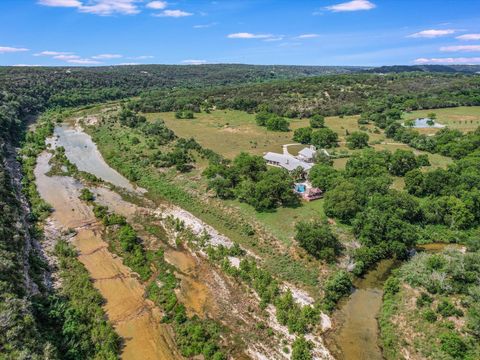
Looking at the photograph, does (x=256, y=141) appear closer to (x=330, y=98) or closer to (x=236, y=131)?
(x=236, y=131)

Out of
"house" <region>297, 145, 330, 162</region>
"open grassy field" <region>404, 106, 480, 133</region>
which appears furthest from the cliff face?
"open grassy field" <region>404, 106, 480, 133</region>

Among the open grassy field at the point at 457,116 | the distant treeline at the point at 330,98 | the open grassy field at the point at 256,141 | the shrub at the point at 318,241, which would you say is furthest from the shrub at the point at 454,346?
the distant treeline at the point at 330,98

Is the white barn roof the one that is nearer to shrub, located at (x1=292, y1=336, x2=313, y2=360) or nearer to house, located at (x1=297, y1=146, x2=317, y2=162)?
house, located at (x1=297, y1=146, x2=317, y2=162)

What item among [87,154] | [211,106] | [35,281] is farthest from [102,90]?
[35,281]

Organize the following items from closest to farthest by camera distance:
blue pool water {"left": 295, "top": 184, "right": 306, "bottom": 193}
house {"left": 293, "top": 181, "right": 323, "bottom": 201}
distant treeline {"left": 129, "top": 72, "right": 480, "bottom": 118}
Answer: house {"left": 293, "top": 181, "right": 323, "bottom": 201} → blue pool water {"left": 295, "top": 184, "right": 306, "bottom": 193} → distant treeline {"left": 129, "top": 72, "right": 480, "bottom": 118}

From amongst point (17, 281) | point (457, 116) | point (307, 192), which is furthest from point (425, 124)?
point (17, 281)
